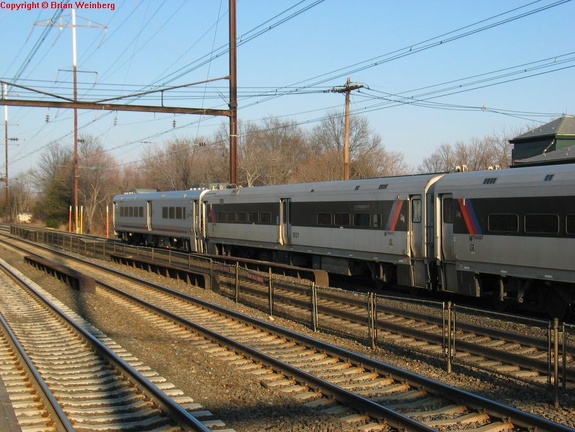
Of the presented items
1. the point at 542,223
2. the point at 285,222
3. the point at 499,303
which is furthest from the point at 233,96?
the point at 542,223

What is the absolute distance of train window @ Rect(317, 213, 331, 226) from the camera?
2062 cm

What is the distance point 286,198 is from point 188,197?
30.6 feet

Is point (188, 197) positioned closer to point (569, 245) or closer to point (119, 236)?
point (119, 236)

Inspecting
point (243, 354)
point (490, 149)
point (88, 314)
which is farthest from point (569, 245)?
point (490, 149)

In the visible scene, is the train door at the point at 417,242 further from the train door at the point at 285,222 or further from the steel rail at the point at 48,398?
Result: the steel rail at the point at 48,398

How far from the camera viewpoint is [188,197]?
102ft

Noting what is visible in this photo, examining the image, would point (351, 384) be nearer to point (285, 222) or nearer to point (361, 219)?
point (361, 219)

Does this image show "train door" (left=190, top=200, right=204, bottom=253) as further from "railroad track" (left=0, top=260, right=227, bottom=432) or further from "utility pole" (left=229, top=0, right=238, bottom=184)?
"railroad track" (left=0, top=260, right=227, bottom=432)

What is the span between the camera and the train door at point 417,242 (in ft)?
55.1

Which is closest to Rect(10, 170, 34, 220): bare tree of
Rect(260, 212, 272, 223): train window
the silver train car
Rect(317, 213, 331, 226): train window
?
the silver train car

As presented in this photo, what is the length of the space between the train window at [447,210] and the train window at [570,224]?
133 inches

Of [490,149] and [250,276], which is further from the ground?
[490,149]

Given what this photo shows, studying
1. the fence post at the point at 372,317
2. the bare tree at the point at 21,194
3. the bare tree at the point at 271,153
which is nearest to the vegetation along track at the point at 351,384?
the fence post at the point at 372,317

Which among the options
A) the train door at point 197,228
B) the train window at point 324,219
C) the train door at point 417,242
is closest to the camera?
the train door at point 417,242
